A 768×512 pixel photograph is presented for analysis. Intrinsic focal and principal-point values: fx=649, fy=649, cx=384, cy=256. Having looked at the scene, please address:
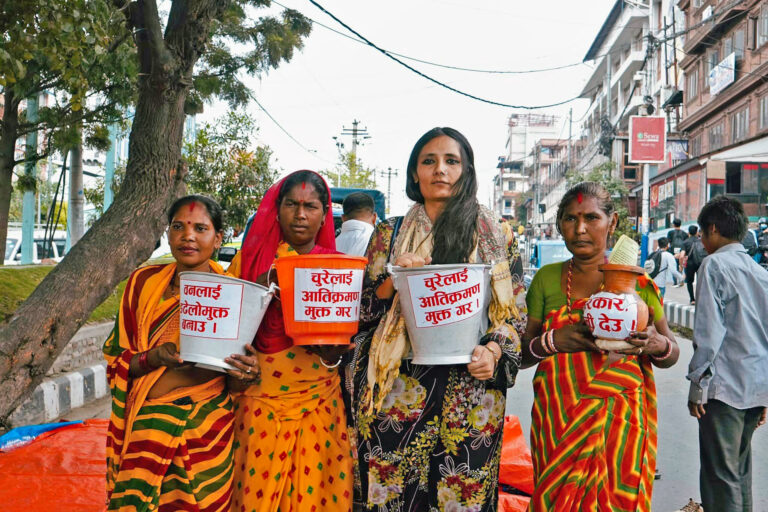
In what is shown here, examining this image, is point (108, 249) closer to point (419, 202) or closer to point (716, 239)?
point (419, 202)

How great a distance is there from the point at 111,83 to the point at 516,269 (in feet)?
27.6

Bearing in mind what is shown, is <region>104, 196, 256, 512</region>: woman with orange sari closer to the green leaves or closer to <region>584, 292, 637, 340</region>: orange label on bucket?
<region>584, 292, 637, 340</region>: orange label on bucket

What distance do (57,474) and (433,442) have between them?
8.08 ft

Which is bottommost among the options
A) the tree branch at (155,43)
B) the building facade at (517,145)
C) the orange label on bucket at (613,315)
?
the orange label on bucket at (613,315)

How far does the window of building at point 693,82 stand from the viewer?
26.4 metres

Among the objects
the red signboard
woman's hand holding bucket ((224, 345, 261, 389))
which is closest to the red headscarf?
woman's hand holding bucket ((224, 345, 261, 389))

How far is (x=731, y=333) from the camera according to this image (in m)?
2.87

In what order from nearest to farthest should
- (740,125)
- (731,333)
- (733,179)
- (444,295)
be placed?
(444,295), (731,333), (733,179), (740,125)

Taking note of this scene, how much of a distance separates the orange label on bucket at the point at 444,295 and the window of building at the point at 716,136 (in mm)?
25224

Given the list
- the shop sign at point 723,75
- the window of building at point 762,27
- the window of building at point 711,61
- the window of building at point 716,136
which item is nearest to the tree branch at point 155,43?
the window of building at point 762,27

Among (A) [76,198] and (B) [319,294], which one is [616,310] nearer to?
(B) [319,294]

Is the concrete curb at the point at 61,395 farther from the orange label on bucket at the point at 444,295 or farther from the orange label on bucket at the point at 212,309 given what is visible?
the orange label on bucket at the point at 444,295

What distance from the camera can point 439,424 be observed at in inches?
84.7

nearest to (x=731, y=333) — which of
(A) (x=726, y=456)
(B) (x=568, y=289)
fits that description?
(A) (x=726, y=456)
